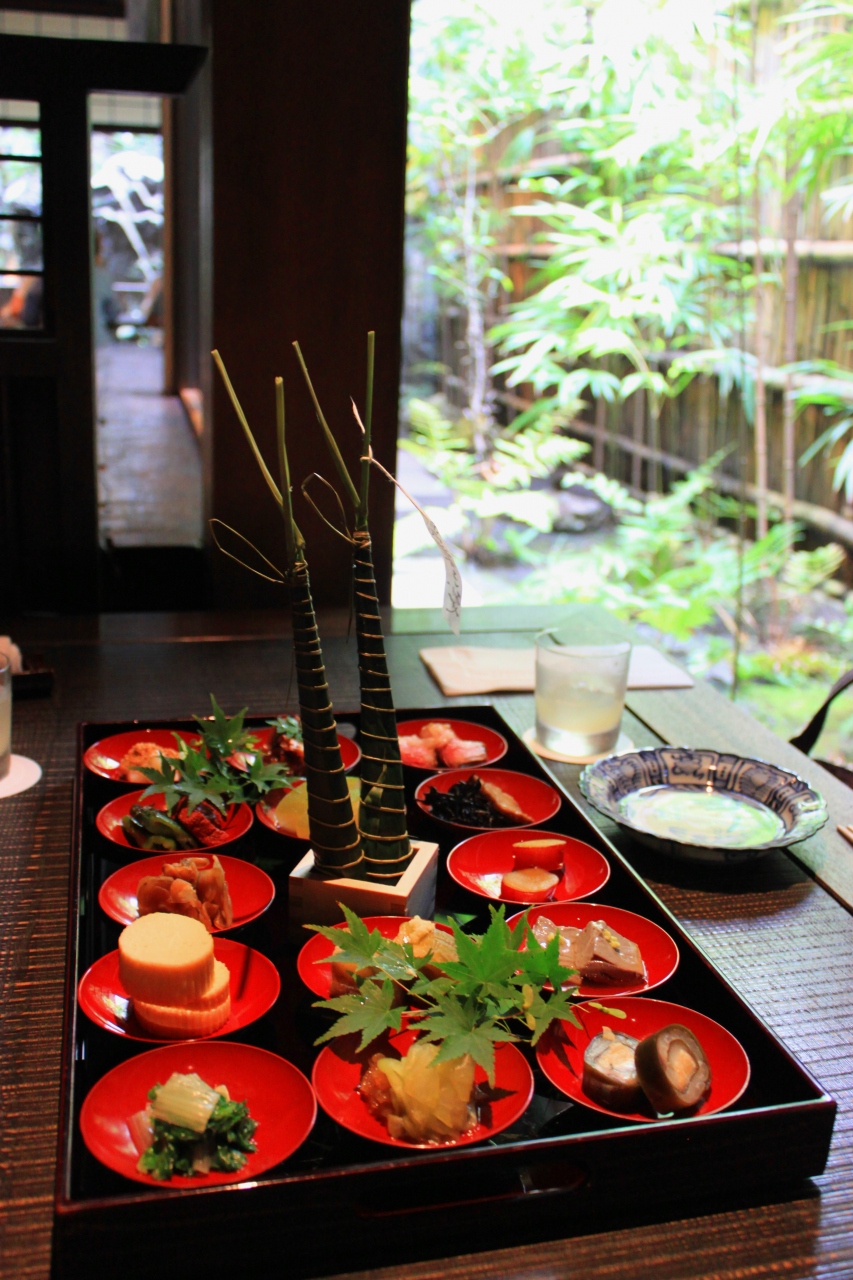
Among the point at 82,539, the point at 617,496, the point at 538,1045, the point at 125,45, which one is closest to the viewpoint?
the point at 538,1045

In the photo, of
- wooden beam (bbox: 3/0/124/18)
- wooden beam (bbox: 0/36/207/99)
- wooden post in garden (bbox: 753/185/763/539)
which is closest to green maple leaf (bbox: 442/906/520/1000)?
wooden beam (bbox: 0/36/207/99)

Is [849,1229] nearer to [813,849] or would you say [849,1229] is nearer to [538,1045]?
[538,1045]

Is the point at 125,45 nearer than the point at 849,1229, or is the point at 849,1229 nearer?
the point at 849,1229

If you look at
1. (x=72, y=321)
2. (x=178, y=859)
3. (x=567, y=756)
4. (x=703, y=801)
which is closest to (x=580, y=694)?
(x=567, y=756)

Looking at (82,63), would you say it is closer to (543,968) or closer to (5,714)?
(5,714)

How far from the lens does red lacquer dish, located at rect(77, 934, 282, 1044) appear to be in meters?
0.74

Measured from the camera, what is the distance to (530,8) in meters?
3.91

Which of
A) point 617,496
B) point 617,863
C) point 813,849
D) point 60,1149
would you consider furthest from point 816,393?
point 60,1149

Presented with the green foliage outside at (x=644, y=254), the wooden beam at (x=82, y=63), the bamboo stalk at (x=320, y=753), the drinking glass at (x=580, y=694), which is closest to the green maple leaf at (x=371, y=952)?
the bamboo stalk at (x=320, y=753)

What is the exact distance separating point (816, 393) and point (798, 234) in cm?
74

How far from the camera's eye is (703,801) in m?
1.17

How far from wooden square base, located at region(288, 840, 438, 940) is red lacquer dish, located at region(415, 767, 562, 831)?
181 mm

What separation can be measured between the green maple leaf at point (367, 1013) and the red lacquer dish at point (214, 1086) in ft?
0.13

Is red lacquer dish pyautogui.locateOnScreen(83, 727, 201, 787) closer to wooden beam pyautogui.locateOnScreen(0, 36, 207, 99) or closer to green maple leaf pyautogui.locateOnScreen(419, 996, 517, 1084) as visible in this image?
green maple leaf pyautogui.locateOnScreen(419, 996, 517, 1084)
